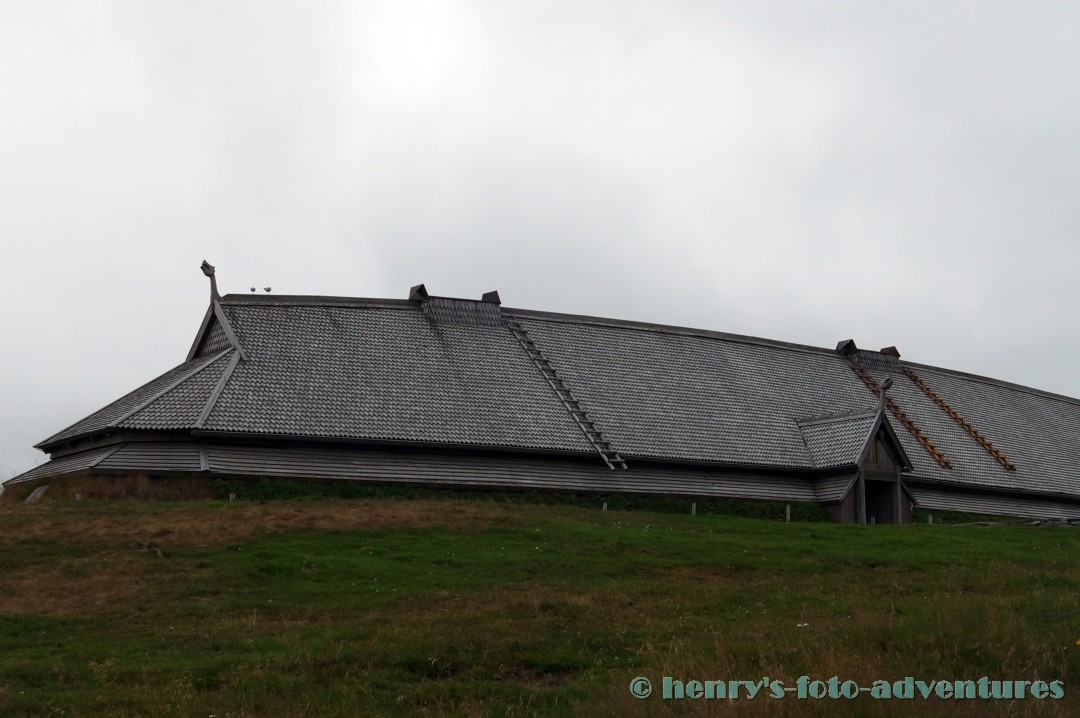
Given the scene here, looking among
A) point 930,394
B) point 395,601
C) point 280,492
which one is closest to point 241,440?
point 280,492

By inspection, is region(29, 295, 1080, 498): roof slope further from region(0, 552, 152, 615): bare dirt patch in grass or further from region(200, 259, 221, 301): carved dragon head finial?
region(0, 552, 152, 615): bare dirt patch in grass

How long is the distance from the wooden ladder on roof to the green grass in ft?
22.0

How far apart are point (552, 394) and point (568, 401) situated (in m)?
0.59

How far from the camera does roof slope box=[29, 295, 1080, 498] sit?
34.3 meters

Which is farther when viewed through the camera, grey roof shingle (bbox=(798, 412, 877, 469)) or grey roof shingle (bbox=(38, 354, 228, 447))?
grey roof shingle (bbox=(798, 412, 877, 469))

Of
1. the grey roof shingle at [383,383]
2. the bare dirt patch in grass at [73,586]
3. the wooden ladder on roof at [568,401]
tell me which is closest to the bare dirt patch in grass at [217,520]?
the bare dirt patch in grass at [73,586]

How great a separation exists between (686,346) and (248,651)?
3273 cm

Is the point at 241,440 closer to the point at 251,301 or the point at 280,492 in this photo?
the point at 280,492

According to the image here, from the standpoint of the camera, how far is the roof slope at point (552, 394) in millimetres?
34281

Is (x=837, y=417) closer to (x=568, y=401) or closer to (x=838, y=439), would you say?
(x=838, y=439)

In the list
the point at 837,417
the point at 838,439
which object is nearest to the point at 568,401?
the point at 838,439

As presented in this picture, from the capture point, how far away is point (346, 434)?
109 feet

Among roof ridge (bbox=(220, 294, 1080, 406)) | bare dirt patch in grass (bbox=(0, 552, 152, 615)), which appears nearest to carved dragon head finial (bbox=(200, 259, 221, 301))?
roof ridge (bbox=(220, 294, 1080, 406))

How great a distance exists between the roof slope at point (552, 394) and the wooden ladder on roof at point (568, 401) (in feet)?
0.87
